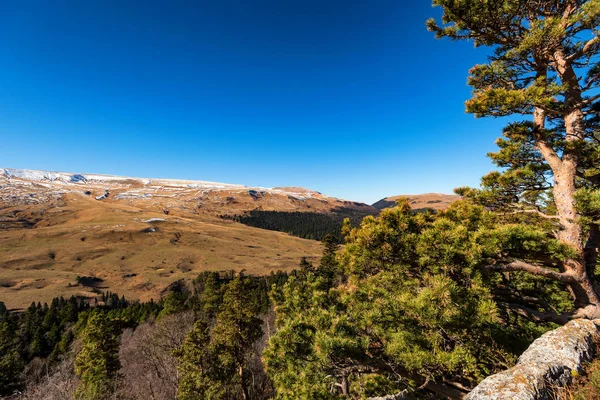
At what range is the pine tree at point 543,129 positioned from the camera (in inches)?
285

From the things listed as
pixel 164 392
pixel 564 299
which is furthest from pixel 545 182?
pixel 164 392

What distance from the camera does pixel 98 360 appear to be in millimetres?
24891

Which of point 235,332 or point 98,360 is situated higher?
point 235,332

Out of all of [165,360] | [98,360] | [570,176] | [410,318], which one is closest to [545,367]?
[410,318]

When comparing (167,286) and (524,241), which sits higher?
(524,241)

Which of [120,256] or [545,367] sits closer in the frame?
[545,367]

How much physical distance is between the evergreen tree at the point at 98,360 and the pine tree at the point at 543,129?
101ft

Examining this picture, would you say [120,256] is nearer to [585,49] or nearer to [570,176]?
[570,176]

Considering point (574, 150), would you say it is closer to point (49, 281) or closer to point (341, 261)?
point (341, 261)

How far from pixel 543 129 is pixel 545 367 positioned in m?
7.65

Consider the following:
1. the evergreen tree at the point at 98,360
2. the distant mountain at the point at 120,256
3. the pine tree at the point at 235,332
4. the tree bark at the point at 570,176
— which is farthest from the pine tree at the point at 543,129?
the distant mountain at the point at 120,256

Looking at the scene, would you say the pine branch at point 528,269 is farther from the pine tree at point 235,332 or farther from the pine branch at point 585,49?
the pine tree at point 235,332

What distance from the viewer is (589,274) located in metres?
7.75

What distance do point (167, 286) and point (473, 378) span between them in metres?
120
